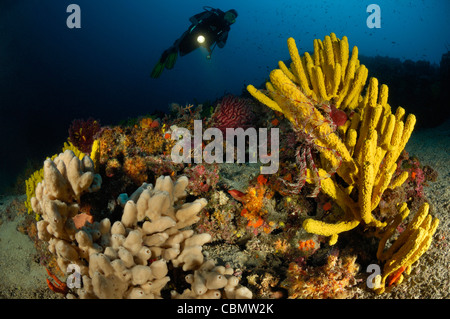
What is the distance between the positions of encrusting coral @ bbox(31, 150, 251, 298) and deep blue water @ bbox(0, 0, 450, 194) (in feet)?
14.9

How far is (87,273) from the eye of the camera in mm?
2459

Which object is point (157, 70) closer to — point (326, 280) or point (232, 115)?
point (232, 115)

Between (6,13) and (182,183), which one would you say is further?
(6,13)

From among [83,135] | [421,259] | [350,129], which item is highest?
[350,129]

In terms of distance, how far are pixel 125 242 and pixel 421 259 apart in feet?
10.1

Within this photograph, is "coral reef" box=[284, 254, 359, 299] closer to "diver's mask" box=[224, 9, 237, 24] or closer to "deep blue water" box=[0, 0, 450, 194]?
"deep blue water" box=[0, 0, 450, 194]

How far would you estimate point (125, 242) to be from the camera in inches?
90.3

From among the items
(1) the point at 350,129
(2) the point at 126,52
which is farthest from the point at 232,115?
(2) the point at 126,52

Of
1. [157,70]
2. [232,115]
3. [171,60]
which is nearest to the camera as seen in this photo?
[232,115]

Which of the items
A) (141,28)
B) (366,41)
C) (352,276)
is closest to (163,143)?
(352,276)

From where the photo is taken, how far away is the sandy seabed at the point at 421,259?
8.05ft

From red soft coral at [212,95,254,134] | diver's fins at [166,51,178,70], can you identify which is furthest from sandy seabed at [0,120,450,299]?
diver's fins at [166,51,178,70]
